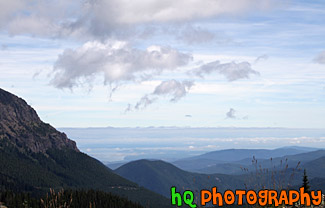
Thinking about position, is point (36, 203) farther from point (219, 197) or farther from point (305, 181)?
point (219, 197)

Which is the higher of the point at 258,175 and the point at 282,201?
the point at 258,175

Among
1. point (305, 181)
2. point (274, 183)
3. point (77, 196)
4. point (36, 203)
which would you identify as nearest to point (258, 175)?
point (274, 183)

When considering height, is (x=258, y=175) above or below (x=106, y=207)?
above

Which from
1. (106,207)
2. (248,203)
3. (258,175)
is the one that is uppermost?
(258,175)

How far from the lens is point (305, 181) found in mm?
35781

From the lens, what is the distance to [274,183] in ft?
61.4

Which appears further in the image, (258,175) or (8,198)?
(8,198)

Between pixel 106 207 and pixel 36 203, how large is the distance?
50678 millimetres

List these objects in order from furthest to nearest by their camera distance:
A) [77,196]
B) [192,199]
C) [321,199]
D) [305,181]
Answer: [77,196] → [305,181] → [321,199] → [192,199]

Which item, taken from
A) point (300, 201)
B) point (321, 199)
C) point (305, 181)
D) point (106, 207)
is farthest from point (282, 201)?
point (106, 207)

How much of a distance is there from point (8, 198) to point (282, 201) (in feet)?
510

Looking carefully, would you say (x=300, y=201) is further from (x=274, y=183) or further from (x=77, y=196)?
(x=77, y=196)

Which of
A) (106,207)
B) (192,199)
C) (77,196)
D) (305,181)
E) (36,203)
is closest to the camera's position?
(192,199)

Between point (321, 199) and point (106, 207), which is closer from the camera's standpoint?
point (321, 199)
